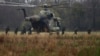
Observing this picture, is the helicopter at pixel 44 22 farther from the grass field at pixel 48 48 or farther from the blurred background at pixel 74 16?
the blurred background at pixel 74 16

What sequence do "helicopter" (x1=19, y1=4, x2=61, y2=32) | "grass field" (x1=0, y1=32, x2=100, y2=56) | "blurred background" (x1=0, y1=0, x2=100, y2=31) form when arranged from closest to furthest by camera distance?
"grass field" (x1=0, y1=32, x2=100, y2=56), "helicopter" (x1=19, y1=4, x2=61, y2=32), "blurred background" (x1=0, y1=0, x2=100, y2=31)

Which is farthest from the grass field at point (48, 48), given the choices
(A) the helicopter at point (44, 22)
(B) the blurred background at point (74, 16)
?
(B) the blurred background at point (74, 16)

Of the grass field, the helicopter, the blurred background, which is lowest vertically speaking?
the blurred background

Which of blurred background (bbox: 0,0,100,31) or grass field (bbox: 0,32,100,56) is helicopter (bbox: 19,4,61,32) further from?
blurred background (bbox: 0,0,100,31)

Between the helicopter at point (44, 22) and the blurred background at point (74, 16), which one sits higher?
the helicopter at point (44, 22)

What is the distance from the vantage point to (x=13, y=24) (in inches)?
2096

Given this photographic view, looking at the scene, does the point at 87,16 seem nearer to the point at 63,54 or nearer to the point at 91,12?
the point at 91,12

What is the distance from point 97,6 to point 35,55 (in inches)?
1856

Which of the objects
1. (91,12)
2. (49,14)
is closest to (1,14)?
(91,12)

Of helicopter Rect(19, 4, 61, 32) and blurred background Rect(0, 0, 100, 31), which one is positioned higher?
helicopter Rect(19, 4, 61, 32)

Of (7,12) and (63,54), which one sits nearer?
(63,54)

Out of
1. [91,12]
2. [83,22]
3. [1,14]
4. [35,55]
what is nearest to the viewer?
[35,55]

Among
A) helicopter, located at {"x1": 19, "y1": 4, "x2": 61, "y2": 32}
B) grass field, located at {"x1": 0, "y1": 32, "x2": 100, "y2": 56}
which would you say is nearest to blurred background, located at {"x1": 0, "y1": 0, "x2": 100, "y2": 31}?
helicopter, located at {"x1": 19, "y1": 4, "x2": 61, "y2": 32}

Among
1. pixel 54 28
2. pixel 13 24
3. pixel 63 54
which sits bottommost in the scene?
pixel 13 24
